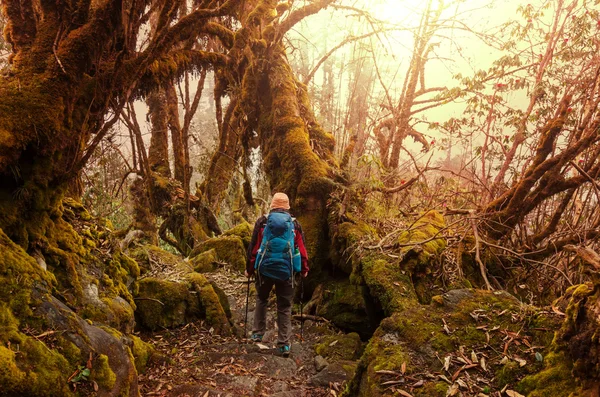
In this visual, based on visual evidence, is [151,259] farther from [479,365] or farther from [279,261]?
[479,365]

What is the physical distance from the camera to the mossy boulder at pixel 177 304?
5.02 meters

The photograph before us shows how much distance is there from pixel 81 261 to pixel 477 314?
173 inches

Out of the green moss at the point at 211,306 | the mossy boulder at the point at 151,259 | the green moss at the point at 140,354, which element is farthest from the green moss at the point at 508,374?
the mossy boulder at the point at 151,259

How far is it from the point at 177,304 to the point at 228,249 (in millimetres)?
4452

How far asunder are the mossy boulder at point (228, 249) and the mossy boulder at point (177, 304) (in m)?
3.48

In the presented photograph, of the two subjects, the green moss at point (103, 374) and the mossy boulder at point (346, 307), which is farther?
the mossy boulder at point (346, 307)

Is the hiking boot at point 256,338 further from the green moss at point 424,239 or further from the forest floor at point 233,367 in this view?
the green moss at point 424,239

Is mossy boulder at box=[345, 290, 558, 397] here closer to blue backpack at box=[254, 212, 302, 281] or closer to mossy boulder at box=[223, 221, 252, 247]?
blue backpack at box=[254, 212, 302, 281]

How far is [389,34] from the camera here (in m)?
7.80

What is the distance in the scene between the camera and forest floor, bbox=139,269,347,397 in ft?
11.7

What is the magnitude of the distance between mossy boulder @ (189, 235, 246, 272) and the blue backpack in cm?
466

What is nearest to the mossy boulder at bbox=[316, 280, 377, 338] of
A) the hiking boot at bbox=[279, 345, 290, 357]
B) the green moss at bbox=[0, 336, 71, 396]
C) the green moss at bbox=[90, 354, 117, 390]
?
the hiking boot at bbox=[279, 345, 290, 357]

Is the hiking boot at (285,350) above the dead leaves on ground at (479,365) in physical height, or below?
below

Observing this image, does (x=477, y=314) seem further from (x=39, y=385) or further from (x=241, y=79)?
(x=241, y=79)
